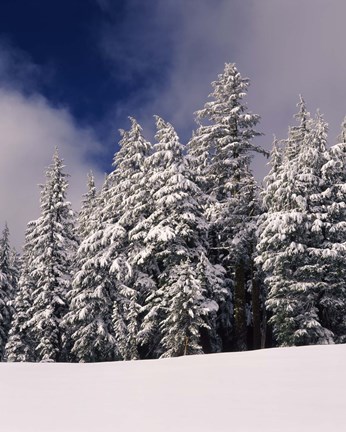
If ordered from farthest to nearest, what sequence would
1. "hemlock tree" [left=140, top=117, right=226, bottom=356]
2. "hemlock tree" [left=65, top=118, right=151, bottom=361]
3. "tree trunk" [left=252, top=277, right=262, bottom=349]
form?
"hemlock tree" [left=65, top=118, right=151, bottom=361] < "tree trunk" [left=252, top=277, right=262, bottom=349] < "hemlock tree" [left=140, top=117, right=226, bottom=356]

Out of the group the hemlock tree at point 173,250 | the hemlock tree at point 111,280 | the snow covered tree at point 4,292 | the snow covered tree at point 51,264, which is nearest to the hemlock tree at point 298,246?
the hemlock tree at point 173,250

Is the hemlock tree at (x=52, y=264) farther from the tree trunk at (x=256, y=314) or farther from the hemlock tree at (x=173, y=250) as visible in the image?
the tree trunk at (x=256, y=314)

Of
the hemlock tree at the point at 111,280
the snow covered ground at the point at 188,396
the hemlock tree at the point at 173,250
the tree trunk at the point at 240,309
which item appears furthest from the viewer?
the hemlock tree at the point at 111,280

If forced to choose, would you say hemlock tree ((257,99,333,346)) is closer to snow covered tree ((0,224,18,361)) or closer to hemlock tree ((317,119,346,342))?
hemlock tree ((317,119,346,342))

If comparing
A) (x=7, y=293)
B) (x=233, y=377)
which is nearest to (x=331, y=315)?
(x=233, y=377)

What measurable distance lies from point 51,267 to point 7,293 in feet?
45.0

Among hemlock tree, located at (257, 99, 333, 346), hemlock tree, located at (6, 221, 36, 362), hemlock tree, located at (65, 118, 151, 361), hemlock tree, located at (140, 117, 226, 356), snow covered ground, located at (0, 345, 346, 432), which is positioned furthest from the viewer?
hemlock tree, located at (6, 221, 36, 362)

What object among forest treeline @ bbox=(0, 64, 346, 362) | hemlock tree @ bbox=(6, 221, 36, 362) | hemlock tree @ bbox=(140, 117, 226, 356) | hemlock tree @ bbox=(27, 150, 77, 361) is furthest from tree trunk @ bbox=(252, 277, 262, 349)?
hemlock tree @ bbox=(6, 221, 36, 362)

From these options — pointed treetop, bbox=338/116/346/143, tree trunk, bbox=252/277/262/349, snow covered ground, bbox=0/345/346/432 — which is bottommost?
snow covered ground, bbox=0/345/346/432

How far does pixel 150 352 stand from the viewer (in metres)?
23.7

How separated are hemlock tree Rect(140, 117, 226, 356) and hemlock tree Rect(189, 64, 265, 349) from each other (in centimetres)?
123

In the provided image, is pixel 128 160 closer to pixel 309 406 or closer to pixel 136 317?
pixel 136 317

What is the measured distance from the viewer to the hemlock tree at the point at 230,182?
2309 cm

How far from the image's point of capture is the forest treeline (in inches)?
757
